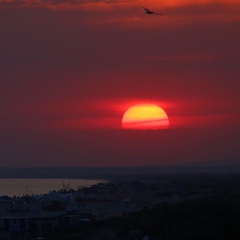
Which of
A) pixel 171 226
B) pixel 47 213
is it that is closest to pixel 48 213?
pixel 47 213

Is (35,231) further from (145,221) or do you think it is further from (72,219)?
(145,221)

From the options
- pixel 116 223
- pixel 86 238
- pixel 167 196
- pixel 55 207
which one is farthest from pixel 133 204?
pixel 86 238

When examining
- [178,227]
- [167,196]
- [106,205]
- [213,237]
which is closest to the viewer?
[213,237]

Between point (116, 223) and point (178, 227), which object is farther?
point (116, 223)

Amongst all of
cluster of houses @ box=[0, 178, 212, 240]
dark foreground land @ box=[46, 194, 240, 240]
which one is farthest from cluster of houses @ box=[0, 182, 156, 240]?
dark foreground land @ box=[46, 194, 240, 240]

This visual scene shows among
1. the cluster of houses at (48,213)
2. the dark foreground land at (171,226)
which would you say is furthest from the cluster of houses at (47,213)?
the dark foreground land at (171,226)

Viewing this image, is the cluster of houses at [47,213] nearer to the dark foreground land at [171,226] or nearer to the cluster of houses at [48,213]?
the cluster of houses at [48,213]

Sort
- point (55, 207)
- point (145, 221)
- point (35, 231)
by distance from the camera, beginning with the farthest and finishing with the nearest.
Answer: point (55, 207) → point (35, 231) → point (145, 221)
